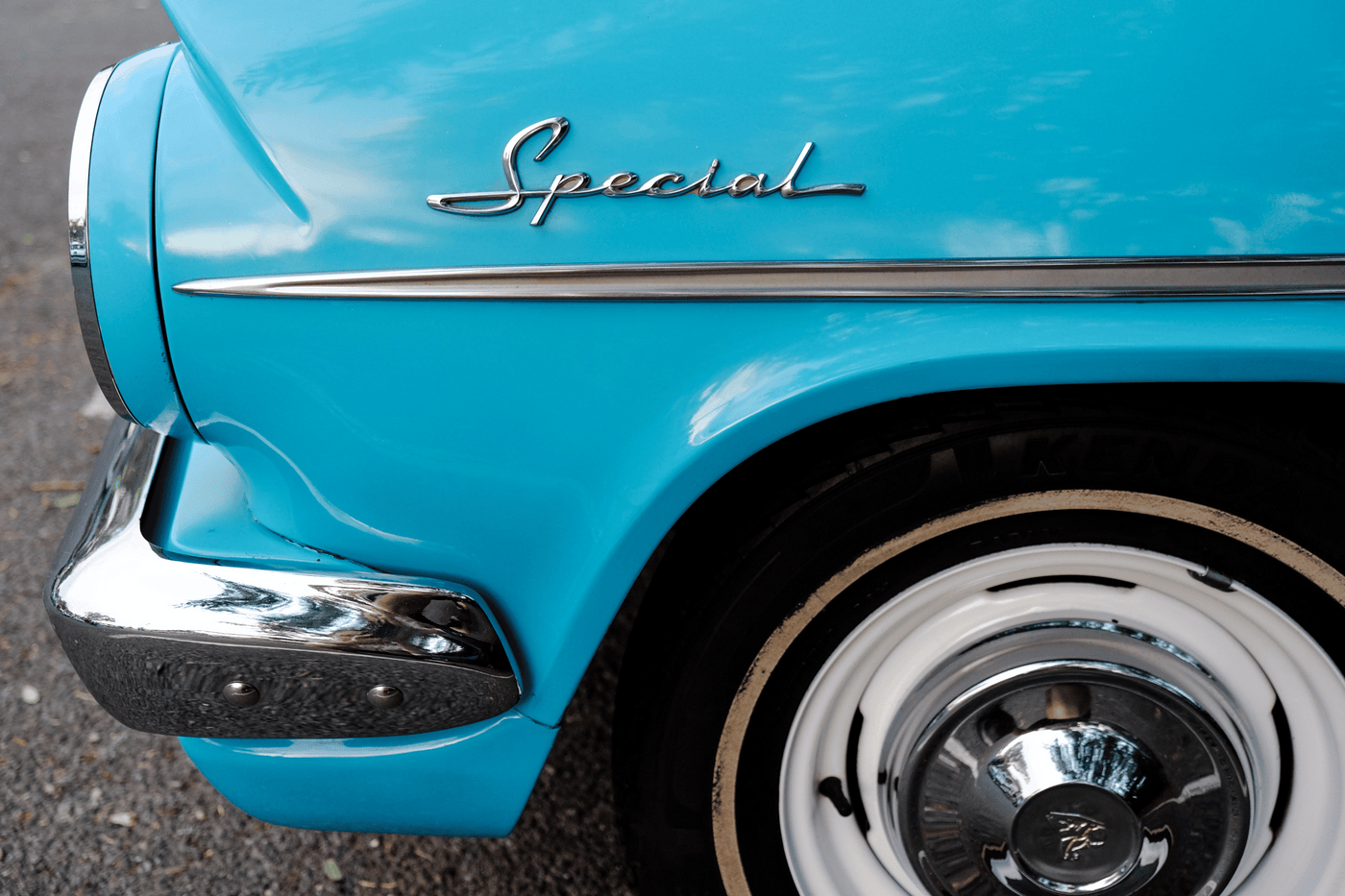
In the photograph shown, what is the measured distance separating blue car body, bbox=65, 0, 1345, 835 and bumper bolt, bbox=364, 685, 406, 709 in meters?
0.20

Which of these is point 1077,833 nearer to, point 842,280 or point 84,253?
point 842,280

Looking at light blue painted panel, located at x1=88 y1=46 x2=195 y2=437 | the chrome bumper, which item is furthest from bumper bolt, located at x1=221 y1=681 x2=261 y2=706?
light blue painted panel, located at x1=88 y1=46 x2=195 y2=437

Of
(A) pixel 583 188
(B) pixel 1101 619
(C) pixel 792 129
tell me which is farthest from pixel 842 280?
(B) pixel 1101 619

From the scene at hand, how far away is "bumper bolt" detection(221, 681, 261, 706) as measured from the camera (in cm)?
115

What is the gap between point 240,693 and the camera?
1.16 meters

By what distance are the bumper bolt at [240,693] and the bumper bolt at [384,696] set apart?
13 centimetres

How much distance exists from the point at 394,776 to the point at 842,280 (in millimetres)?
824

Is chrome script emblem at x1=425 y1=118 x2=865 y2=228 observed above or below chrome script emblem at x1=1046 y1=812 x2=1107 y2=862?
above

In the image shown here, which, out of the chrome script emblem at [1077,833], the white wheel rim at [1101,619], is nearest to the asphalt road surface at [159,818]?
the white wheel rim at [1101,619]

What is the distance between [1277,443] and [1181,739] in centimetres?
39

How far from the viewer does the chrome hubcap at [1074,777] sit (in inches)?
47.4

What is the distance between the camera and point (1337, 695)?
4.04ft

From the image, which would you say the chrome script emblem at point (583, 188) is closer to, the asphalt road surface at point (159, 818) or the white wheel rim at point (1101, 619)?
the white wheel rim at point (1101, 619)

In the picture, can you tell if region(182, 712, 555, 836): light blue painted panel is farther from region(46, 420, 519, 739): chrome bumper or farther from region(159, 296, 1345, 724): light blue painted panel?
region(159, 296, 1345, 724): light blue painted panel
